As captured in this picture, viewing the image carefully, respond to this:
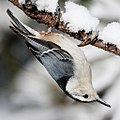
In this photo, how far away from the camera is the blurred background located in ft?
6.66

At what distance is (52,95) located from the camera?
2602 millimetres

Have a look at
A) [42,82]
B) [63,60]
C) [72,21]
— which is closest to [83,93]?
[63,60]

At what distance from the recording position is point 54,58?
1.20 meters

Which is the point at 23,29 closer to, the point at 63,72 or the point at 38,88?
the point at 63,72

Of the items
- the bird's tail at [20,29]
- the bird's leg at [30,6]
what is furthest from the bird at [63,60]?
the bird's leg at [30,6]

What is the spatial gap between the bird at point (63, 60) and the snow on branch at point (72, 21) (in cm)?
7

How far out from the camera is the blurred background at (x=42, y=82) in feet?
6.66

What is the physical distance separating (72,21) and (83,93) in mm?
203

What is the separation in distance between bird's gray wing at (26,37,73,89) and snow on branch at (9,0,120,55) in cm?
10

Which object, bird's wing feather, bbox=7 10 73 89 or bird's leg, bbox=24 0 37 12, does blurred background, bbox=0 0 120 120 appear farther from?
bird's leg, bbox=24 0 37 12

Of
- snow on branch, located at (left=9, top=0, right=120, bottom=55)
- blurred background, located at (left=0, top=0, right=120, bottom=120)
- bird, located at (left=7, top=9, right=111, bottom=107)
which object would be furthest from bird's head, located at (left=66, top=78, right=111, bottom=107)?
blurred background, located at (left=0, top=0, right=120, bottom=120)

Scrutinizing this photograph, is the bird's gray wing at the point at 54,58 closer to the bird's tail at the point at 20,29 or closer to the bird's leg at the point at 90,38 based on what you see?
the bird's tail at the point at 20,29

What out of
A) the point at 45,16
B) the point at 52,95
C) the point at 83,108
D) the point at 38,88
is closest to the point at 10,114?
the point at 38,88

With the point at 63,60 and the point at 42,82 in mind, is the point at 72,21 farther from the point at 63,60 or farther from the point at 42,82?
the point at 42,82
